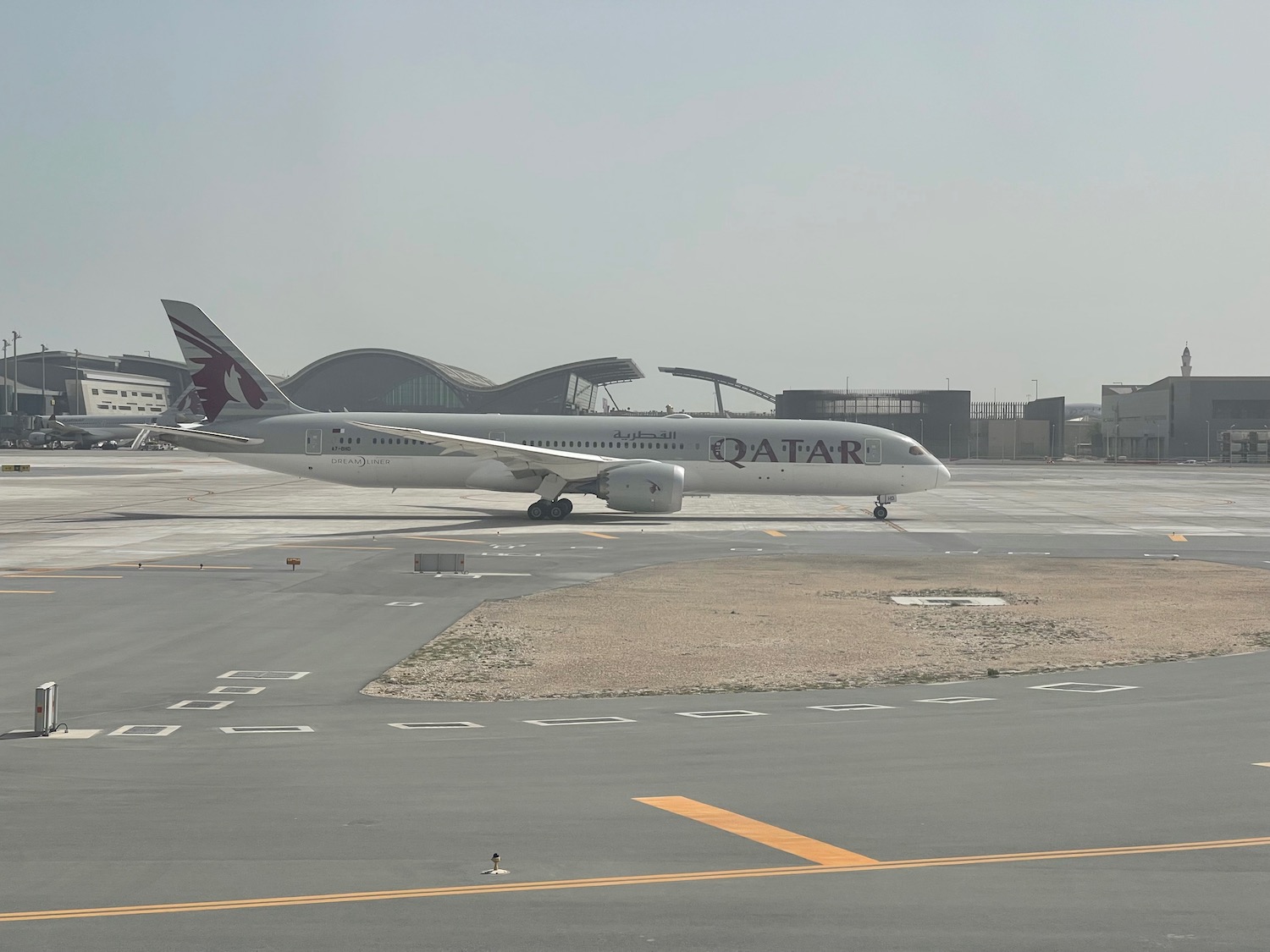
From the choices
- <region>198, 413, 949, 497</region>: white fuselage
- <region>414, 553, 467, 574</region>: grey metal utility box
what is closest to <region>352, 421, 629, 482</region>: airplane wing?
<region>198, 413, 949, 497</region>: white fuselage

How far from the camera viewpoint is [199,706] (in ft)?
54.0

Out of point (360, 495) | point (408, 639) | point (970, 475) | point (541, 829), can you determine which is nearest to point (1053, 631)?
point (408, 639)

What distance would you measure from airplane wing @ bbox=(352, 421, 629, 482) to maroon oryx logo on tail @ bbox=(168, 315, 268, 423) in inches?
277

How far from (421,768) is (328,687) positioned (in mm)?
5393

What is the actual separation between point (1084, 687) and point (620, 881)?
11.4 meters

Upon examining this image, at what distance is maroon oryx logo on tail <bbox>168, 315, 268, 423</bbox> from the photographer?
173ft

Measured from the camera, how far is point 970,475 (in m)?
97.8

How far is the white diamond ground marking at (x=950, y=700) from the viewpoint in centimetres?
1712

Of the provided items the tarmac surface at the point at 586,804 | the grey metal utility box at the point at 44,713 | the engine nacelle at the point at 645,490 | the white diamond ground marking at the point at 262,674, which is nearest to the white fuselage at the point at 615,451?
the engine nacelle at the point at 645,490

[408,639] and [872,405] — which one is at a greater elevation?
[872,405]

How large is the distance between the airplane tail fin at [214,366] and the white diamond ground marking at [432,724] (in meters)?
40.1

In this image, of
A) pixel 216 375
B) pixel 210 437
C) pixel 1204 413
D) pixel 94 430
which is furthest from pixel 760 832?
pixel 1204 413

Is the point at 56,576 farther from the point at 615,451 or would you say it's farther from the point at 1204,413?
the point at 1204,413

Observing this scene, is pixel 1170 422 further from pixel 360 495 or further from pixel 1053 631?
pixel 1053 631
